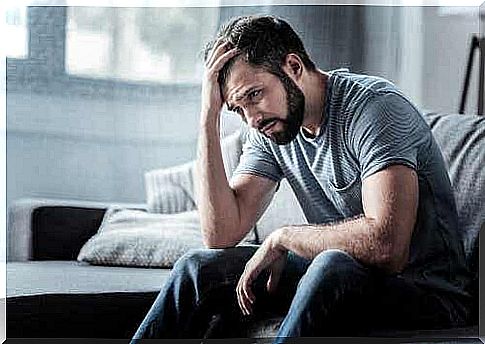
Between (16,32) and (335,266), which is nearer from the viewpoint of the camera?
(335,266)

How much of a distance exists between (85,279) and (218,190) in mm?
397

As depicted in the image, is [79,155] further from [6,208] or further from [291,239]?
[291,239]

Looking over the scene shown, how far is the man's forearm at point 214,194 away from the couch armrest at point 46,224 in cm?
17

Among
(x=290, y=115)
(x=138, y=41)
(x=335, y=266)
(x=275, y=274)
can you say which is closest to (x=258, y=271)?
(x=275, y=274)

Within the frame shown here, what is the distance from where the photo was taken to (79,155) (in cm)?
241

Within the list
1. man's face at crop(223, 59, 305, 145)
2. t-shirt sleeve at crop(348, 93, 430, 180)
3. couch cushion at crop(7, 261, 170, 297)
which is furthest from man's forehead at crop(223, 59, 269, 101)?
couch cushion at crop(7, 261, 170, 297)

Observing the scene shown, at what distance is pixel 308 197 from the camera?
7.78 ft

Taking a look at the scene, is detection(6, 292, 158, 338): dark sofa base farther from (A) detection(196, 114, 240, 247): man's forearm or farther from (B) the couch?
(A) detection(196, 114, 240, 247): man's forearm

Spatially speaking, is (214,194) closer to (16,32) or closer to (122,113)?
(122,113)

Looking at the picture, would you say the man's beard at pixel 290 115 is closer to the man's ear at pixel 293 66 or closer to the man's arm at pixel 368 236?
the man's ear at pixel 293 66

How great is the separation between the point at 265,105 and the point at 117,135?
389mm

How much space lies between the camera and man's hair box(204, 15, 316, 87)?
2328 mm

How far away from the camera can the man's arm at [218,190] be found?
2.36 metres

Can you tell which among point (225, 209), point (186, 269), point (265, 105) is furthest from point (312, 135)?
point (186, 269)
